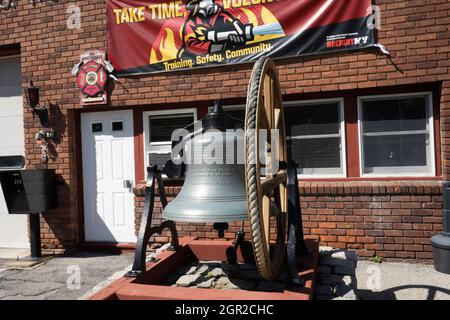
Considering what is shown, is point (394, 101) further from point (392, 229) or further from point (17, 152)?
point (17, 152)

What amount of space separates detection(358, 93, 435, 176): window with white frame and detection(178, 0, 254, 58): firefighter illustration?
1794 millimetres

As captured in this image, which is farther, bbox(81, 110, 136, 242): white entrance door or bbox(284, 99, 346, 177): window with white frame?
bbox(81, 110, 136, 242): white entrance door

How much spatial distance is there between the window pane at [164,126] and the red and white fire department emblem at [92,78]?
0.85m

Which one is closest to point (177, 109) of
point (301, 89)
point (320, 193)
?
point (301, 89)

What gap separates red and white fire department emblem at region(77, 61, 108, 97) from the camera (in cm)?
535

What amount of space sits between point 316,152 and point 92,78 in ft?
10.9

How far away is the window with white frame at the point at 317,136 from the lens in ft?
16.0

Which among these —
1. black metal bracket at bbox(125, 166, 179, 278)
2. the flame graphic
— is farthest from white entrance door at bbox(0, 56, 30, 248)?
black metal bracket at bbox(125, 166, 179, 278)

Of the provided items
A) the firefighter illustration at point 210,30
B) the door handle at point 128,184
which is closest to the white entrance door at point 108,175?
the door handle at point 128,184

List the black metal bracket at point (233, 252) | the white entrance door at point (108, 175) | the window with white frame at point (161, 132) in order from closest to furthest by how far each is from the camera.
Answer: the black metal bracket at point (233, 252)
the window with white frame at point (161, 132)
the white entrance door at point (108, 175)

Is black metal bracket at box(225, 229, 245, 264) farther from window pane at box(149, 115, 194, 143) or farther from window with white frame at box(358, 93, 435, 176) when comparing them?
window pane at box(149, 115, 194, 143)

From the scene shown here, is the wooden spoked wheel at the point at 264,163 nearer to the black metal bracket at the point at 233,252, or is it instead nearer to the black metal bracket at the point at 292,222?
the black metal bracket at the point at 292,222

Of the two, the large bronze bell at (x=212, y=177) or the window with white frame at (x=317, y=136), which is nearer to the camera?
the large bronze bell at (x=212, y=177)

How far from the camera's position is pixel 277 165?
284cm
